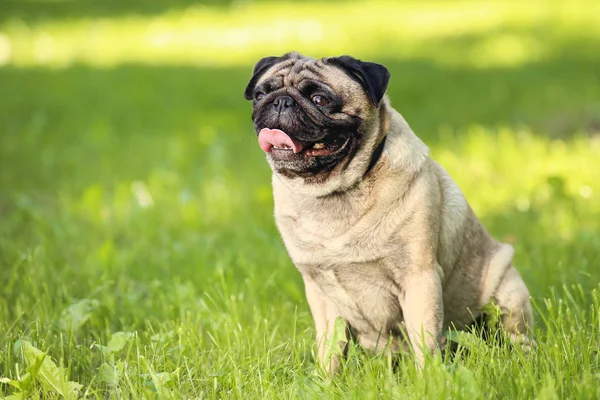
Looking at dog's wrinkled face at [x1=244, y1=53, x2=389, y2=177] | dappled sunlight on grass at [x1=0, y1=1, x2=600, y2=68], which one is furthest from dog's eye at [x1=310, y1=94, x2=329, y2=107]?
dappled sunlight on grass at [x1=0, y1=1, x2=600, y2=68]

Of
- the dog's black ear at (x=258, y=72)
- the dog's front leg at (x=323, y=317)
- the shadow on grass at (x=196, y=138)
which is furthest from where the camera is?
the shadow on grass at (x=196, y=138)

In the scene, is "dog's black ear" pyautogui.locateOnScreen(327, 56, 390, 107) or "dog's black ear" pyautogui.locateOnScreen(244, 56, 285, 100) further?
"dog's black ear" pyautogui.locateOnScreen(244, 56, 285, 100)

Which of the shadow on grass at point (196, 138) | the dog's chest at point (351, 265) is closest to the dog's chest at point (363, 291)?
the dog's chest at point (351, 265)

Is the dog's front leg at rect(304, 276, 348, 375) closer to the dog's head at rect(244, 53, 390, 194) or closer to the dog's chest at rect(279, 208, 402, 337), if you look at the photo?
the dog's chest at rect(279, 208, 402, 337)

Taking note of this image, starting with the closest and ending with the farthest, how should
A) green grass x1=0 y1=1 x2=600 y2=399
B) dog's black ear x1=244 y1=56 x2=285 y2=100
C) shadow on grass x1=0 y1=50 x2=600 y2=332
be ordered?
green grass x1=0 y1=1 x2=600 y2=399, dog's black ear x1=244 y1=56 x2=285 y2=100, shadow on grass x1=0 y1=50 x2=600 y2=332

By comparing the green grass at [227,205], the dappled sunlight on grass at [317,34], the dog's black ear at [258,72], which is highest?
the dog's black ear at [258,72]

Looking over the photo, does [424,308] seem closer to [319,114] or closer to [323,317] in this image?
[323,317]

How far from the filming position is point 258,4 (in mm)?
18750

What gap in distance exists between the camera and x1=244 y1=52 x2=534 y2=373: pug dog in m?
3.53

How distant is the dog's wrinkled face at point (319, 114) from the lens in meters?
3.54

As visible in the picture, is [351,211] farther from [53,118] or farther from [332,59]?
[53,118]

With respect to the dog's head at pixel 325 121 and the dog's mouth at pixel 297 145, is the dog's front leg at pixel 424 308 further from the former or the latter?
the dog's mouth at pixel 297 145

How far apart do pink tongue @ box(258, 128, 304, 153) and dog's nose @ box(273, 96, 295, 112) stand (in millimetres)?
95

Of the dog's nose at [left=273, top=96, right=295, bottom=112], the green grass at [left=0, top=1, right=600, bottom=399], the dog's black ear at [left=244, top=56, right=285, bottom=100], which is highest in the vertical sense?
the dog's black ear at [left=244, top=56, right=285, bottom=100]
